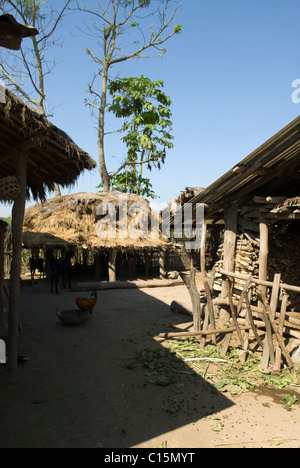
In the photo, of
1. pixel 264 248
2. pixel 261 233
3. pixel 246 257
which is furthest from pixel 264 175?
pixel 246 257

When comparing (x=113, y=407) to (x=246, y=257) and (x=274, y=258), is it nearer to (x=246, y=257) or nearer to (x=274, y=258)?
(x=246, y=257)

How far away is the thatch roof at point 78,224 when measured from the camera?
14406 millimetres

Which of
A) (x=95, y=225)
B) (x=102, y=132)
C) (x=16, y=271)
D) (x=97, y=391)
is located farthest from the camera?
(x=102, y=132)

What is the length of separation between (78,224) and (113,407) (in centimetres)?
1199

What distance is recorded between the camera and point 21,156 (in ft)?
17.8

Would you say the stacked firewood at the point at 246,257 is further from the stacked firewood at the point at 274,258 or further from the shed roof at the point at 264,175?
the shed roof at the point at 264,175

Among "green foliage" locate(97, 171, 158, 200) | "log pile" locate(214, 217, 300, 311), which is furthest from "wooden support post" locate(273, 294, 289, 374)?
"green foliage" locate(97, 171, 158, 200)

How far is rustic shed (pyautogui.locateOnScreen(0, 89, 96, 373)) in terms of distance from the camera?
15.3ft

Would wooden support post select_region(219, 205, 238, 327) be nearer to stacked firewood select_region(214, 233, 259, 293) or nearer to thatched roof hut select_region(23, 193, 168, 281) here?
stacked firewood select_region(214, 233, 259, 293)

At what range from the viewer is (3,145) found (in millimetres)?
5609

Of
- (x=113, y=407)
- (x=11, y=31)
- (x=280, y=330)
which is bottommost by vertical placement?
(x=113, y=407)

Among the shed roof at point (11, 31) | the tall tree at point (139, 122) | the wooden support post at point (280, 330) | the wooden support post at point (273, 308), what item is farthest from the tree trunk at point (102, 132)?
the shed roof at point (11, 31)

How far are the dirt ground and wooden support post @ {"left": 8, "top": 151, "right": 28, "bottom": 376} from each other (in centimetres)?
32

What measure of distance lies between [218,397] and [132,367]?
1.66 metres
